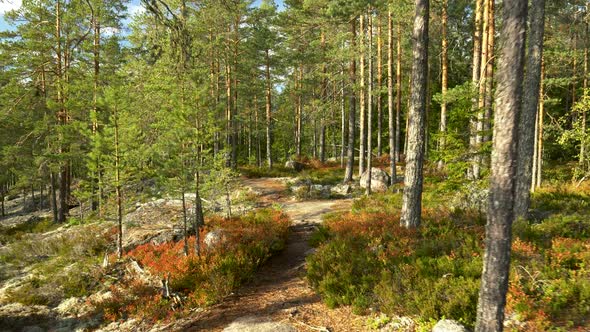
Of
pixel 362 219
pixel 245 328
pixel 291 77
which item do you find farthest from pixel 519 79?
pixel 291 77

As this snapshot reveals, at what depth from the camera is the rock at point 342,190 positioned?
813 inches

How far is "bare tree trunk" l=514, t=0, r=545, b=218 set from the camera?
9.13 meters

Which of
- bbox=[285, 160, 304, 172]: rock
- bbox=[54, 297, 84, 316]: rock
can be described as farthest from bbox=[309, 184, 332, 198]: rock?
bbox=[54, 297, 84, 316]: rock

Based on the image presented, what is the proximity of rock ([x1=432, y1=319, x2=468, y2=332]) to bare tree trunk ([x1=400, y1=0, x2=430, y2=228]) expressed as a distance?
420 cm

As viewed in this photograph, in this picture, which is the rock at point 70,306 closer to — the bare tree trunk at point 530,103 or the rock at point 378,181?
the bare tree trunk at point 530,103

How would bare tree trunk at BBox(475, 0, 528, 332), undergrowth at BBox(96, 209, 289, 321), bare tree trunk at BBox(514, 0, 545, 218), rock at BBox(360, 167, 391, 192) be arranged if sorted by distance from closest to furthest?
bare tree trunk at BBox(475, 0, 528, 332) → undergrowth at BBox(96, 209, 289, 321) → bare tree trunk at BBox(514, 0, 545, 218) → rock at BBox(360, 167, 391, 192)

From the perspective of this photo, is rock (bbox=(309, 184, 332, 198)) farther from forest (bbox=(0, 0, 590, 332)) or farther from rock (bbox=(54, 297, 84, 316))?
rock (bbox=(54, 297, 84, 316))

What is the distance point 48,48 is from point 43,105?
274 inches

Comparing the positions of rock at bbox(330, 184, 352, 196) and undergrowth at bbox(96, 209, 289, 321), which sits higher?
rock at bbox(330, 184, 352, 196)

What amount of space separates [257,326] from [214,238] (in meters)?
4.98

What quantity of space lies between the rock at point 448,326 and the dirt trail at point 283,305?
4.88 feet

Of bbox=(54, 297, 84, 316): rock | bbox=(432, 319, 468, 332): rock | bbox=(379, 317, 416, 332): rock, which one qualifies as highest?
bbox=(432, 319, 468, 332): rock

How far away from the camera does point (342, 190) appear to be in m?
20.9

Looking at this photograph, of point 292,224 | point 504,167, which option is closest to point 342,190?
point 292,224
